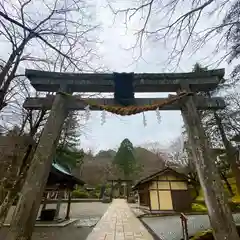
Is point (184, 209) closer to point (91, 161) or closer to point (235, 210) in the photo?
point (235, 210)

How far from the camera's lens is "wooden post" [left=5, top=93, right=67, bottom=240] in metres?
3.00

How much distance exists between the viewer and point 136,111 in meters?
4.00

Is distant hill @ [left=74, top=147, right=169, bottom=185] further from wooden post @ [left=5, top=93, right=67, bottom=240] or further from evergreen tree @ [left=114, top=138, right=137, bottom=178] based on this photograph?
wooden post @ [left=5, top=93, right=67, bottom=240]

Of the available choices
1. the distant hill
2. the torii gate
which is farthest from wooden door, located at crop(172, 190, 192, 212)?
the distant hill

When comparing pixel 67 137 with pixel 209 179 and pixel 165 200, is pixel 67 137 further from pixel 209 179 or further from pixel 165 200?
pixel 209 179

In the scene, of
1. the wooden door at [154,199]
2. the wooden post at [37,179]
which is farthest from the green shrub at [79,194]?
the wooden post at [37,179]

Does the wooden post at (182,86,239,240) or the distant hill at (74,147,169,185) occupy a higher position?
the distant hill at (74,147,169,185)

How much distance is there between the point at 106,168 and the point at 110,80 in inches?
1721

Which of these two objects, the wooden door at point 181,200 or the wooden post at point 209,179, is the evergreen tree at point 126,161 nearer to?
the wooden door at point 181,200

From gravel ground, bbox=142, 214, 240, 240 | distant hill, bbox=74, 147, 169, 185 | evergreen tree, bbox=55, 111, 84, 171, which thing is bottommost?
gravel ground, bbox=142, 214, 240, 240

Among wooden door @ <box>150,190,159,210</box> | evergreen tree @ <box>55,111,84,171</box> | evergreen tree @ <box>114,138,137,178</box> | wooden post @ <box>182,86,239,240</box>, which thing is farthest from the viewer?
evergreen tree @ <box>114,138,137,178</box>

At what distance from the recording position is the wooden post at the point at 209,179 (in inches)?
118

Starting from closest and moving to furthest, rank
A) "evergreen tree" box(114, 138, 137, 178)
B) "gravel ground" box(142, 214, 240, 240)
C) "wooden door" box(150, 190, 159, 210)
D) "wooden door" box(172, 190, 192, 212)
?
"gravel ground" box(142, 214, 240, 240), "wooden door" box(172, 190, 192, 212), "wooden door" box(150, 190, 159, 210), "evergreen tree" box(114, 138, 137, 178)

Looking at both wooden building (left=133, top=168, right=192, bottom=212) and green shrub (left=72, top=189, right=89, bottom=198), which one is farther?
green shrub (left=72, top=189, right=89, bottom=198)
